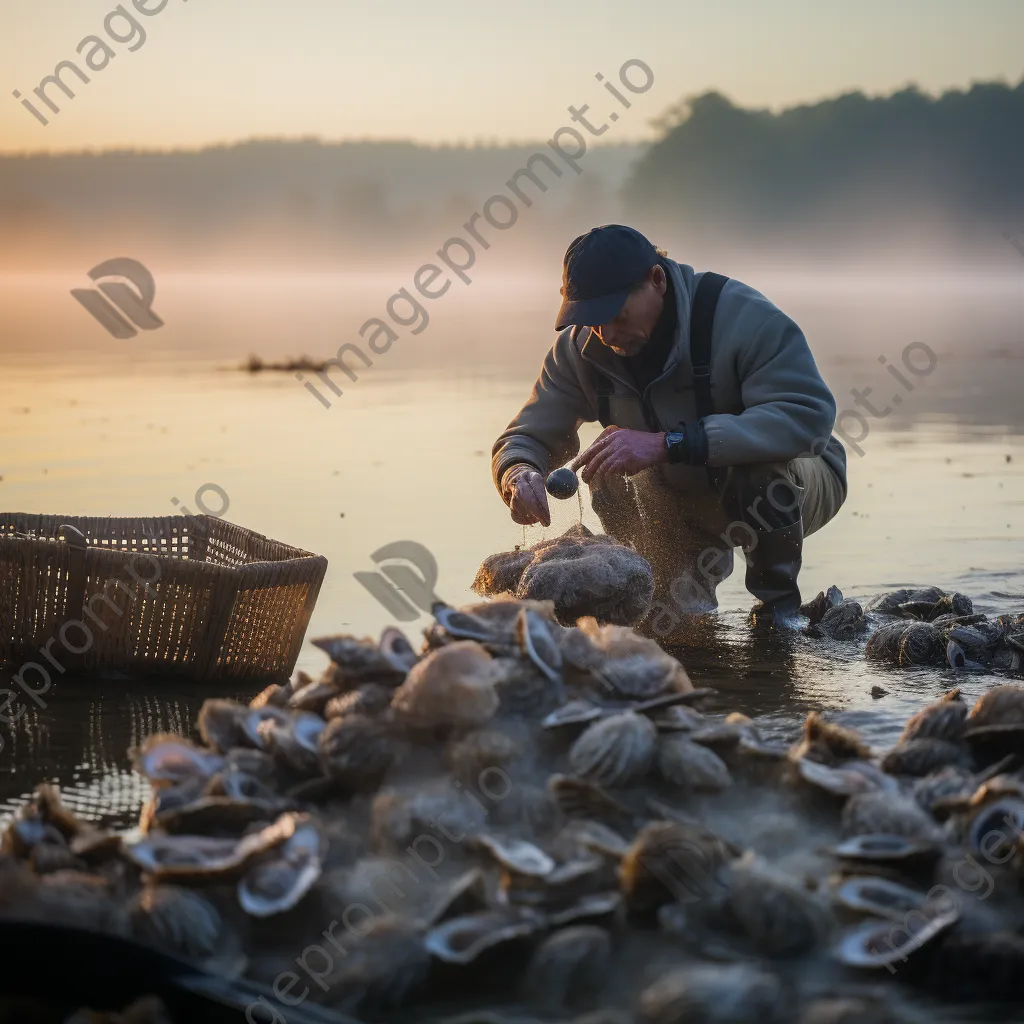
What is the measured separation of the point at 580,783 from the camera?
2.94 m

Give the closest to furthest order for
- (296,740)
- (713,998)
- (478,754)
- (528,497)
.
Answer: (713,998)
(478,754)
(296,740)
(528,497)

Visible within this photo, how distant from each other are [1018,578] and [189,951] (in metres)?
5.02

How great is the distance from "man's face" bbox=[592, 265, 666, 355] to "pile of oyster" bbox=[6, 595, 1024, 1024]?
80.3 inches

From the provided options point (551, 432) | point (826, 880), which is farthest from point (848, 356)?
point (826, 880)

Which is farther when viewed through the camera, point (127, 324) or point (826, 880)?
point (127, 324)

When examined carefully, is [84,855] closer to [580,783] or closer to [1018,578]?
[580,783]

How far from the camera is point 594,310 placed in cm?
513

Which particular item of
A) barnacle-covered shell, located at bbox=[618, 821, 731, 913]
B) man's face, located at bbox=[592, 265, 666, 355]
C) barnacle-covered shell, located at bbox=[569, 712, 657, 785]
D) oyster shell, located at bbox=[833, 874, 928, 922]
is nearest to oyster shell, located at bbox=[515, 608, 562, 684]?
barnacle-covered shell, located at bbox=[569, 712, 657, 785]

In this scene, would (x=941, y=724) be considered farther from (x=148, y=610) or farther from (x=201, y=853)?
(x=148, y=610)

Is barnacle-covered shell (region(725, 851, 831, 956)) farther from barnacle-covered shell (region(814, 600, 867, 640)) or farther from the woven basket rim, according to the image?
barnacle-covered shell (region(814, 600, 867, 640))

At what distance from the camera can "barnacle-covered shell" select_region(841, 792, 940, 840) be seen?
294 centimetres

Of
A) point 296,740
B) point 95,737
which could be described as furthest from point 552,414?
point 296,740

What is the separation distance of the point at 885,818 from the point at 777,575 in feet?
9.55

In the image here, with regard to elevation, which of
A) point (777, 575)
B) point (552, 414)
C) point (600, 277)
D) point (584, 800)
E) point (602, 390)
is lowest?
point (584, 800)
